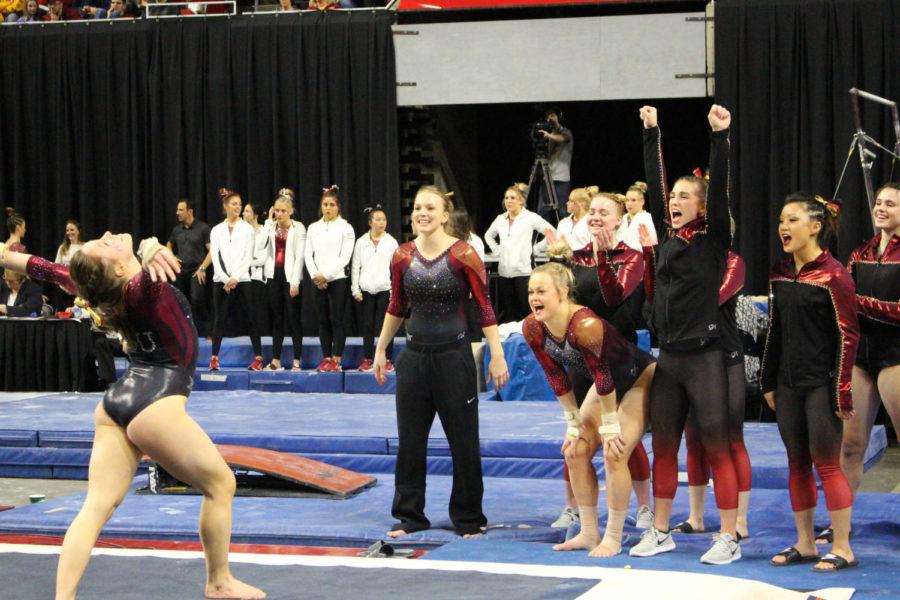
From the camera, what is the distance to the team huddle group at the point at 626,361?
395 cm

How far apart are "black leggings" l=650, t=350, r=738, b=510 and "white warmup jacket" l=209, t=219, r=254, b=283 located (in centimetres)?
588

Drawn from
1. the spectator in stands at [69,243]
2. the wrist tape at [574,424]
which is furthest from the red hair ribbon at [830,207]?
the spectator in stands at [69,243]

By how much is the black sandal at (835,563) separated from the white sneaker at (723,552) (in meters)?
0.29

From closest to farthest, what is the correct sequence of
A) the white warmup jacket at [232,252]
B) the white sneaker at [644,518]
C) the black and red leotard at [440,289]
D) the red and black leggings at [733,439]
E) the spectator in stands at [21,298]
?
1. the red and black leggings at [733,439]
2. the white sneaker at [644,518]
3. the black and red leotard at [440,289]
4. the white warmup jacket at [232,252]
5. the spectator in stands at [21,298]

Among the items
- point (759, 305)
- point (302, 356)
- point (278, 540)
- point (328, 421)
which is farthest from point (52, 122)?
point (278, 540)

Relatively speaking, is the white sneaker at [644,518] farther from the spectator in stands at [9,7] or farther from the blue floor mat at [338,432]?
the spectator in stands at [9,7]

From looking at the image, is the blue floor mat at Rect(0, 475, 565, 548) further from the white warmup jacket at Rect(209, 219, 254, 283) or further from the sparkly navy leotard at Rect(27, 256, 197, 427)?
the white warmup jacket at Rect(209, 219, 254, 283)

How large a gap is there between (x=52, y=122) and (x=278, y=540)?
28.3 feet

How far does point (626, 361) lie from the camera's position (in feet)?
16.1

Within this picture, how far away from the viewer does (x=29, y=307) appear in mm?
10805

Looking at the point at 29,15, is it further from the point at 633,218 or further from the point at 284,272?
the point at 633,218

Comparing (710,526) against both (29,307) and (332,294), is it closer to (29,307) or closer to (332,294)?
(332,294)

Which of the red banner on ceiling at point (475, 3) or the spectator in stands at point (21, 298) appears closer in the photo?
the spectator in stands at point (21, 298)

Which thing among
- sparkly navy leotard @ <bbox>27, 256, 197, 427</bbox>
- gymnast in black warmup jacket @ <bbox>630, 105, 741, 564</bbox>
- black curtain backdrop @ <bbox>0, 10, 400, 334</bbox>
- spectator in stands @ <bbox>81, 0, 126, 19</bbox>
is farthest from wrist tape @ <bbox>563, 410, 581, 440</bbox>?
spectator in stands @ <bbox>81, 0, 126, 19</bbox>
